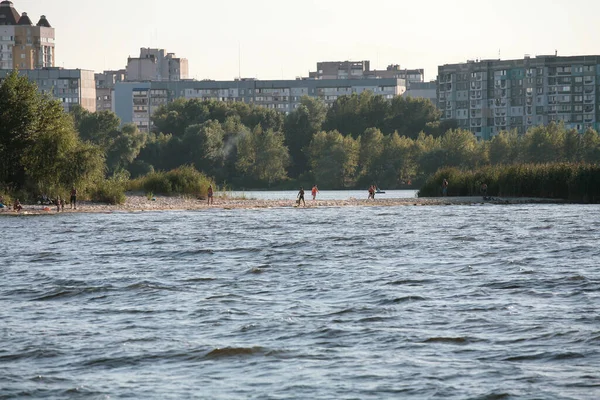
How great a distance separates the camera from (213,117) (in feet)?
543

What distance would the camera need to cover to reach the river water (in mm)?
17203

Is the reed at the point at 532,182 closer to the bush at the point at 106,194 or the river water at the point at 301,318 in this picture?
the bush at the point at 106,194

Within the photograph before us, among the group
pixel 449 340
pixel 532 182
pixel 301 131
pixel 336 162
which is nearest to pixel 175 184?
pixel 532 182

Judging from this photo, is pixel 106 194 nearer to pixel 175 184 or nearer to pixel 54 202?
pixel 54 202

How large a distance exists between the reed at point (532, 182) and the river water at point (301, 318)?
34350mm

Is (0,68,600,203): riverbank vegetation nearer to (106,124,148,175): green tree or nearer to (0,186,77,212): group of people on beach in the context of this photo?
(106,124,148,175): green tree

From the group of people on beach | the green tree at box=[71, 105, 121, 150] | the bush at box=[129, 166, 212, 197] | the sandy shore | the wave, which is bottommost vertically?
the wave

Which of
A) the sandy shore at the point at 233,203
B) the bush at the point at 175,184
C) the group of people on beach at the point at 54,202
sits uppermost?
the bush at the point at 175,184

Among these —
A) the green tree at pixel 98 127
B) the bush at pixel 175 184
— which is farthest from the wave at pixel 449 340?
the green tree at pixel 98 127

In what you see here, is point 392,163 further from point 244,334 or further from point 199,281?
point 244,334

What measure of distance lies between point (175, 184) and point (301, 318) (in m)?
62.4

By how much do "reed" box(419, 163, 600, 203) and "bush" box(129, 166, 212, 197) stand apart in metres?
18.1

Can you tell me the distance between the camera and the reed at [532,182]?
79688 mm

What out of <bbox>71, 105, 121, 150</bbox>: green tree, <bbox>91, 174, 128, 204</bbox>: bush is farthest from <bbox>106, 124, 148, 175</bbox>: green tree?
<bbox>91, 174, 128, 204</bbox>: bush
